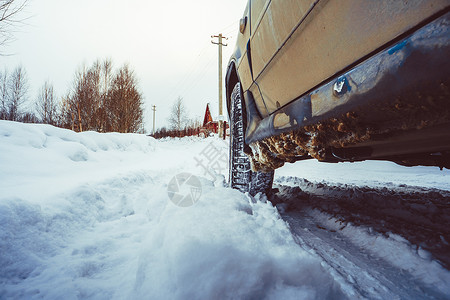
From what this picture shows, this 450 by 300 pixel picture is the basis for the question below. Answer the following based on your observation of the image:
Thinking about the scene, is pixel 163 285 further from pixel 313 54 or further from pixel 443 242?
pixel 443 242

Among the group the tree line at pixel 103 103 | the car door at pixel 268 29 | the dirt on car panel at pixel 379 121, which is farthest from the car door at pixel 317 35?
the tree line at pixel 103 103

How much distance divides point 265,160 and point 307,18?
36.1 inches

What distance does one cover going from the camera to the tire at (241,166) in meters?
1.91

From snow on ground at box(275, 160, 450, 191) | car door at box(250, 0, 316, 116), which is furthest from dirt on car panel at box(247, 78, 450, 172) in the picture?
snow on ground at box(275, 160, 450, 191)

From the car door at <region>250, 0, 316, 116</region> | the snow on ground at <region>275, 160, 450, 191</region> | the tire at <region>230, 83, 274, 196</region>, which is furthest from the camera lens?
the snow on ground at <region>275, 160, 450, 191</region>

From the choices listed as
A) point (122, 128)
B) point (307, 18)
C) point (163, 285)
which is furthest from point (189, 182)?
point (122, 128)

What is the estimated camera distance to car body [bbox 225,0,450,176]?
514 millimetres

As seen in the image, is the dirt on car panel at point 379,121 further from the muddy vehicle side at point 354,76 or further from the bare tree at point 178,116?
the bare tree at point 178,116

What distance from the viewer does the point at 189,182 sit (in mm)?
1896

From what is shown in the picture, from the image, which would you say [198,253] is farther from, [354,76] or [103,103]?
[103,103]

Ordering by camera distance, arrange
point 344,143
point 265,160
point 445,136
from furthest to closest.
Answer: point 265,160 < point 344,143 < point 445,136

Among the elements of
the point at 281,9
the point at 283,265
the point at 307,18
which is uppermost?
the point at 281,9

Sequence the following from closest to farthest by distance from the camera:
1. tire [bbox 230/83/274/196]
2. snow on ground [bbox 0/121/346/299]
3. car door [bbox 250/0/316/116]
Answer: snow on ground [bbox 0/121/346/299], car door [bbox 250/0/316/116], tire [bbox 230/83/274/196]

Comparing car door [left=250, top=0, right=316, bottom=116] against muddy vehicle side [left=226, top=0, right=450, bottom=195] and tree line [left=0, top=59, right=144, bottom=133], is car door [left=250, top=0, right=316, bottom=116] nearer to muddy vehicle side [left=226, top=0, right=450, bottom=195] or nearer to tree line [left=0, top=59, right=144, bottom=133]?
muddy vehicle side [left=226, top=0, right=450, bottom=195]
